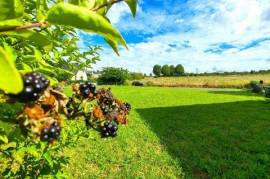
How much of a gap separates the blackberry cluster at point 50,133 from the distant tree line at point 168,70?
131360 mm

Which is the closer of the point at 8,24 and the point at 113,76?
the point at 8,24

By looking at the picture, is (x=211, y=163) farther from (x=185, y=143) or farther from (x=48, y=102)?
(x=48, y=102)

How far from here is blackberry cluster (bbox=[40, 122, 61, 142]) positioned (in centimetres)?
89

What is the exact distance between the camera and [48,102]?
99 centimetres

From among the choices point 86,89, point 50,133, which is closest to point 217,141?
point 86,89

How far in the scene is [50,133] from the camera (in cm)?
90

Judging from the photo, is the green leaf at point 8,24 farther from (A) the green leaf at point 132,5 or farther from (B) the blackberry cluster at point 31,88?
(A) the green leaf at point 132,5

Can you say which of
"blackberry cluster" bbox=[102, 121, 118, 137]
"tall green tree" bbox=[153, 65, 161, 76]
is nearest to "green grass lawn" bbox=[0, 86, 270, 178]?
"blackberry cluster" bbox=[102, 121, 118, 137]

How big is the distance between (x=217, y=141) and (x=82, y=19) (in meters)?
12.0

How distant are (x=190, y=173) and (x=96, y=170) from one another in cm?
225

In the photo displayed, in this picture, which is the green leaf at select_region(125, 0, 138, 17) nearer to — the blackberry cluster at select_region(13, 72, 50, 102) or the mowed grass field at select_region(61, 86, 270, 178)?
the blackberry cluster at select_region(13, 72, 50, 102)

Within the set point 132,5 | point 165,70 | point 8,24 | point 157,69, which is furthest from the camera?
point 157,69

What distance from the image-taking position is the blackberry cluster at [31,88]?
0.87 metres

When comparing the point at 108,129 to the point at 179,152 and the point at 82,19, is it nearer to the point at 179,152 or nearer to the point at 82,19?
the point at 82,19
